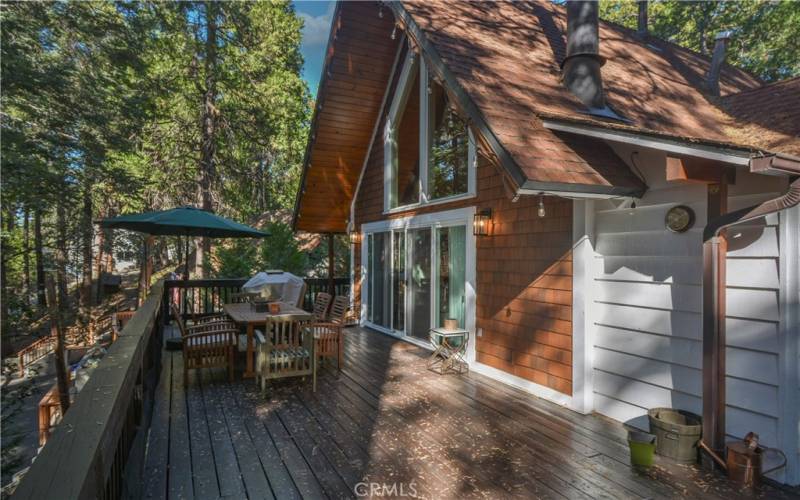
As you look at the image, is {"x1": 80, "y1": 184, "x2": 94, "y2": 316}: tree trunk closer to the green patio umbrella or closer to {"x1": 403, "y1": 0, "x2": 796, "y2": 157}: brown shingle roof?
the green patio umbrella

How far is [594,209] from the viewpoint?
4.10 m

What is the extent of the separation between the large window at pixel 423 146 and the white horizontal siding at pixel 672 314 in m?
2.28

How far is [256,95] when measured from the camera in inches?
544

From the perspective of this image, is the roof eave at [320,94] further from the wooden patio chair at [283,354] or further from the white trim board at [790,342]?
the white trim board at [790,342]

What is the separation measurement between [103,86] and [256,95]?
5.26 m

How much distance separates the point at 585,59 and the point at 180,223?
541cm

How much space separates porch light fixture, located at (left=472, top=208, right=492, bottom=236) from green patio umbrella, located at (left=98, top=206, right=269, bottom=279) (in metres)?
3.57

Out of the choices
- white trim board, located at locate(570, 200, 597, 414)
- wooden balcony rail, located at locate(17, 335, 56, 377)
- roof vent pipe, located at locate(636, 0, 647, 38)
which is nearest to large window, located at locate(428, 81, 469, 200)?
white trim board, located at locate(570, 200, 597, 414)

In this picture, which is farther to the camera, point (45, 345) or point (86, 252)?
point (45, 345)

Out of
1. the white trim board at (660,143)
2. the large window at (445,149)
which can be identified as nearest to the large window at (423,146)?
the large window at (445,149)

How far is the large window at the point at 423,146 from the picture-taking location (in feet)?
19.8

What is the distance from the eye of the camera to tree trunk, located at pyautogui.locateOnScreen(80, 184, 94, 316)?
11.1m

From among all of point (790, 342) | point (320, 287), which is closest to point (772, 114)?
point (790, 342)

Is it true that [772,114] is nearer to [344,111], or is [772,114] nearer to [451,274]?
[451,274]
